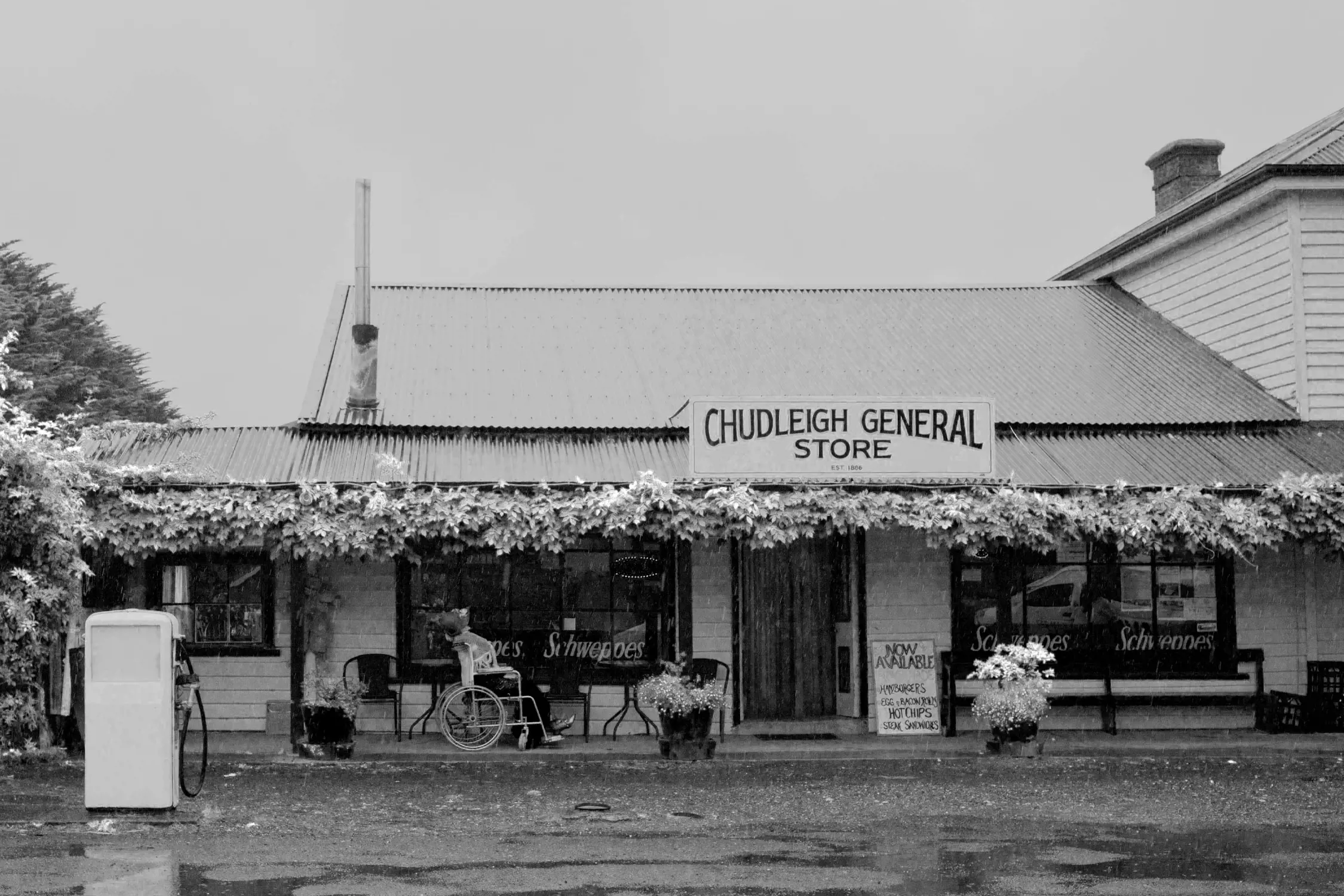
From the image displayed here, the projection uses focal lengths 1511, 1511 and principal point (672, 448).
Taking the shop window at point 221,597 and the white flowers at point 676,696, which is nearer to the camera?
the white flowers at point 676,696

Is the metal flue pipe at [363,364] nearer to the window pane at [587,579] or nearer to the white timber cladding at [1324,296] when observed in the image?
the window pane at [587,579]

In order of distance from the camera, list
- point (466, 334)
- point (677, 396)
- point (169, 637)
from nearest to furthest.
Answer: point (169, 637) < point (677, 396) < point (466, 334)

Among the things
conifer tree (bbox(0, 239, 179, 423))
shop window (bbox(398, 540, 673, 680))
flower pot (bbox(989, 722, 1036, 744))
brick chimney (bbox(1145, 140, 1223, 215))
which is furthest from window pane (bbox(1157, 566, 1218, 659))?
conifer tree (bbox(0, 239, 179, 423))

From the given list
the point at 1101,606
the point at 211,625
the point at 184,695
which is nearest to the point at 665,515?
the point at 184,695

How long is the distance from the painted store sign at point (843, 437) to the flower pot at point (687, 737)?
2.25 m

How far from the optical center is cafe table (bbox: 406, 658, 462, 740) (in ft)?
49.3

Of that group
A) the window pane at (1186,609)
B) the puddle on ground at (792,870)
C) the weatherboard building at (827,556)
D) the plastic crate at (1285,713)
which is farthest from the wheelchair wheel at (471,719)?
the plastic crate at (1285,713)

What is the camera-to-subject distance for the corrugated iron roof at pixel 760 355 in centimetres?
1684

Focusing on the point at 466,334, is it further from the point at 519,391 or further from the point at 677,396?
the point at 677,396

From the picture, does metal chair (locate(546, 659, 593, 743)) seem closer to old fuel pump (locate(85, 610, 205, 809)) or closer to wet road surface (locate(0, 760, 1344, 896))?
wet road surface (locate(0, 760, 1344, 896))

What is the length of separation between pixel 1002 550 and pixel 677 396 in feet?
13.1

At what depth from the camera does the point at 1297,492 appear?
14.3 metres

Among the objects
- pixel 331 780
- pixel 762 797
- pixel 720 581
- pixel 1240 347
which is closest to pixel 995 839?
pixel 762 797

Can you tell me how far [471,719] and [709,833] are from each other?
490 cm
